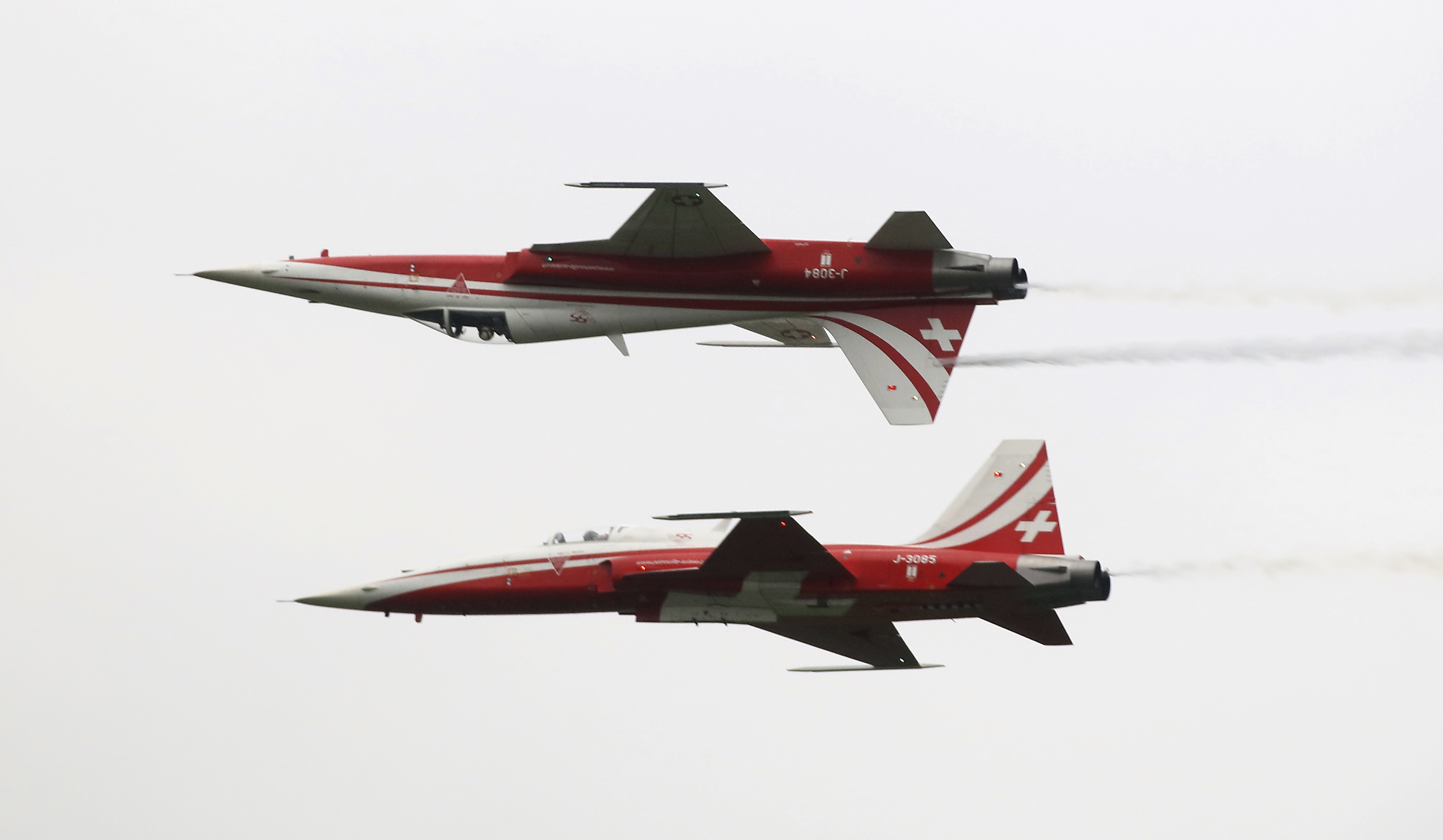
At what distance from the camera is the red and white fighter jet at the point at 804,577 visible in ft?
133

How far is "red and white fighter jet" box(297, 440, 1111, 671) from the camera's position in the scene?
4059 cm

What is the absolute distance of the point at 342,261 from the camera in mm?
44000

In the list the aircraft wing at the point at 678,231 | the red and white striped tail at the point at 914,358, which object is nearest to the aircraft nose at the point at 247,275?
the aircraft wing at the point at 678,231

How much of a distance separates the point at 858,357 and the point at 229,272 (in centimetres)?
1149

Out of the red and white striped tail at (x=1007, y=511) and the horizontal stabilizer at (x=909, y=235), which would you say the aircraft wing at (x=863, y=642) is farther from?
the horizontal stabilizer at (x=909, y=235)

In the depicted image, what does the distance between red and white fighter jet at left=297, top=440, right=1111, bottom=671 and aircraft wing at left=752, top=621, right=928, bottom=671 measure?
0.04 metres

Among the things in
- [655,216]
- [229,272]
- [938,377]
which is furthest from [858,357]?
[229,272]

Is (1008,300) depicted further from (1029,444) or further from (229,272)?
(229,272)

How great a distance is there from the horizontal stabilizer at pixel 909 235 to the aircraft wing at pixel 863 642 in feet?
24.5

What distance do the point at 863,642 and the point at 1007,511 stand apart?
159 inches

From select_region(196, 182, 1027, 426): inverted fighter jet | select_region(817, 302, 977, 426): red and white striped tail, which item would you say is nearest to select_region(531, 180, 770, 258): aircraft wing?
select_region(196, 182, 1027, 426): inverted fighter jet

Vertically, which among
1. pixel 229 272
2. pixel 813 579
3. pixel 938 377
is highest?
→ pixel 229 272

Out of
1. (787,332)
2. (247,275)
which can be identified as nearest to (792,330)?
(787,332)

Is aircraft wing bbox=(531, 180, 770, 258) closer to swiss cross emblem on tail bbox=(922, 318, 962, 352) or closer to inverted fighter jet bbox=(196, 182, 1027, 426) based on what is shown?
inverted fighter jet bbox=(196, 182, 1027, 426)
